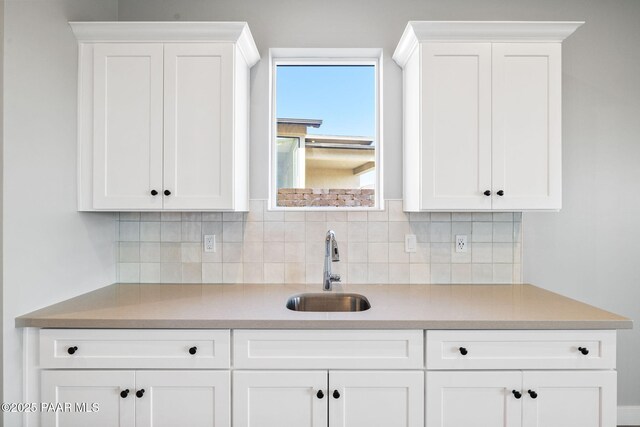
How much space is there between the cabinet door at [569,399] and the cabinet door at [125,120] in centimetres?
191

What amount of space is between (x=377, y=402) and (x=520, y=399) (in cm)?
58

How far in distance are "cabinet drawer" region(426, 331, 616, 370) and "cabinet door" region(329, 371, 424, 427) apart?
129 mm

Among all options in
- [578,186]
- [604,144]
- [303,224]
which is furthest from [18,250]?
[604,144]

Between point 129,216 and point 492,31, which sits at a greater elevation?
point 492,31

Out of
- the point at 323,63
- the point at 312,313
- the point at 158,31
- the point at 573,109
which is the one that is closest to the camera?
the point at 312,313

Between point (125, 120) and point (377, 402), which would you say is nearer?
point (377, 402)

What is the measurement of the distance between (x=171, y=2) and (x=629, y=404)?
359 centimetres

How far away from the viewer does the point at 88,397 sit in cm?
162

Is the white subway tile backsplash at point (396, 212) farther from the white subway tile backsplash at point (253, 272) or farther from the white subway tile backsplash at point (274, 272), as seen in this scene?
the white subway tile backsplash at point (253, 272)

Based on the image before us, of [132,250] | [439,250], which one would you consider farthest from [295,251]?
[132,250]

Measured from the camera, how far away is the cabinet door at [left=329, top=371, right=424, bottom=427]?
1.61 m

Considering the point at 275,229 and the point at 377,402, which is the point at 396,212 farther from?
the point at 377,402

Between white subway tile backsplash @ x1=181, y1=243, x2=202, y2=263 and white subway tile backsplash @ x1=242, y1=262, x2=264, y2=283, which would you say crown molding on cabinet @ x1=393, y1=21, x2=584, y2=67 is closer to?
white subway tile backsplash @ x1=242, y1=262, x2=264, y2=283

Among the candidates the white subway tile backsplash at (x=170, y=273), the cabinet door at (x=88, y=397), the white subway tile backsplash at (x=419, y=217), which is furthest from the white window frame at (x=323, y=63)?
the cabinet door at (x=88, y=397)
